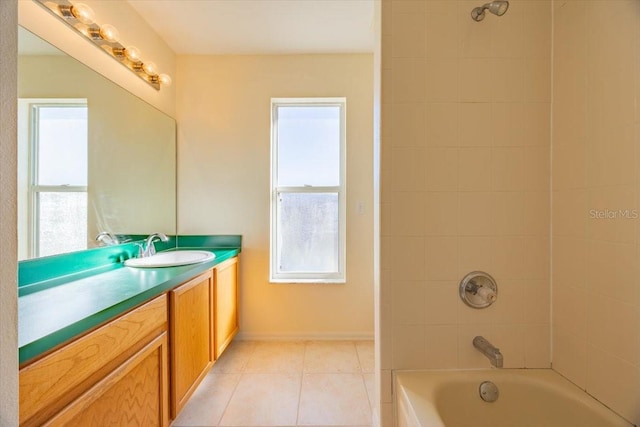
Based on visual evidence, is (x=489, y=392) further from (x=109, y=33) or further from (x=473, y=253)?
(x=109, y=33)

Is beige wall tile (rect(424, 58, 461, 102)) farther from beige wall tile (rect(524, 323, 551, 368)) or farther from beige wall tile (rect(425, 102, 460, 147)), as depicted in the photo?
beige wall tile (rect(524, 323, 551, 368))

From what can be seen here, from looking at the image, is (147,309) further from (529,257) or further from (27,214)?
(529,257)

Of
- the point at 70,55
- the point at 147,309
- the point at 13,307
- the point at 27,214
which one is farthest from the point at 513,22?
the point at 27,214

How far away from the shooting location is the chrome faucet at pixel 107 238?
156 cm

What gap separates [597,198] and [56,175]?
2.27 meters

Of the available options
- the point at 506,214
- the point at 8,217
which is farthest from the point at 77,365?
the point at 506,214

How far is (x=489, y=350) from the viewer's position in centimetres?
106

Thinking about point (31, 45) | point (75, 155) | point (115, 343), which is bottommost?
point (115, 343)

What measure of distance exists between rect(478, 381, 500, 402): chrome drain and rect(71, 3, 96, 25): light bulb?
2.58m

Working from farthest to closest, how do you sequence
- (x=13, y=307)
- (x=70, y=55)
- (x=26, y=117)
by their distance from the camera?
(x=70, y=55) → (x=26, y=117) → (x=13, y=307)

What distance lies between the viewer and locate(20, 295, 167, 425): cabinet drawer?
2.31 feet

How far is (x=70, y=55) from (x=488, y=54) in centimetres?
202

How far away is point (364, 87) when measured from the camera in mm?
2400

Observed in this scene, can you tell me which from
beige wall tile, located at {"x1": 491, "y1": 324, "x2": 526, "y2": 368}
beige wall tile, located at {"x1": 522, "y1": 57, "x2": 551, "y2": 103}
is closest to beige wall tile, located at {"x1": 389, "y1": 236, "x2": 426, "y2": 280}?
beige wall tile, located at {"x1": 491, "y1": 324, "x2": 526, "y2": 368}
